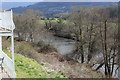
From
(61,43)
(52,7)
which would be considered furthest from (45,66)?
(52,7)

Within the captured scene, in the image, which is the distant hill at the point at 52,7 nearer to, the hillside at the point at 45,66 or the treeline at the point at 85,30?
the treeline at the point at 85,30

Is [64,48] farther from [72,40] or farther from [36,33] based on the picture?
[36,33]

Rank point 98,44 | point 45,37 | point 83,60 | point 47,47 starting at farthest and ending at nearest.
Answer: point 45,37 → point 47,47 → point 83,60 → point 98,44

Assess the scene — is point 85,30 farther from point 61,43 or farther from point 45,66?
point 45,66

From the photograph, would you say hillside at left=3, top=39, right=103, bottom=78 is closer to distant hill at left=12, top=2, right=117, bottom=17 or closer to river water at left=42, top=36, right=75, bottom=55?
river water at left=42, top=36, right=75, bottom=55

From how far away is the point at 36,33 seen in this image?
275 inches

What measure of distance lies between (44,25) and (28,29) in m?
0.62

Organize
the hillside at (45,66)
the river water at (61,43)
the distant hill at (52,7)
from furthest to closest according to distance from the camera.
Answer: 1. the distant hill at (52,7)
2. the river water at (61,43)
3. the hillside at (45,66)

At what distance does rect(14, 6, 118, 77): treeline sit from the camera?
5.09 metres

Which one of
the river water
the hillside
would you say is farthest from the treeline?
the hillside

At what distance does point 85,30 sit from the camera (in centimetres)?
607

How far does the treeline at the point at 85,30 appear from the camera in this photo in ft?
16.7

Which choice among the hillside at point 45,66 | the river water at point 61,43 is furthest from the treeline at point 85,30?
the hillside at point 45,66

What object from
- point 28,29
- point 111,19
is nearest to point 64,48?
point 28,29
